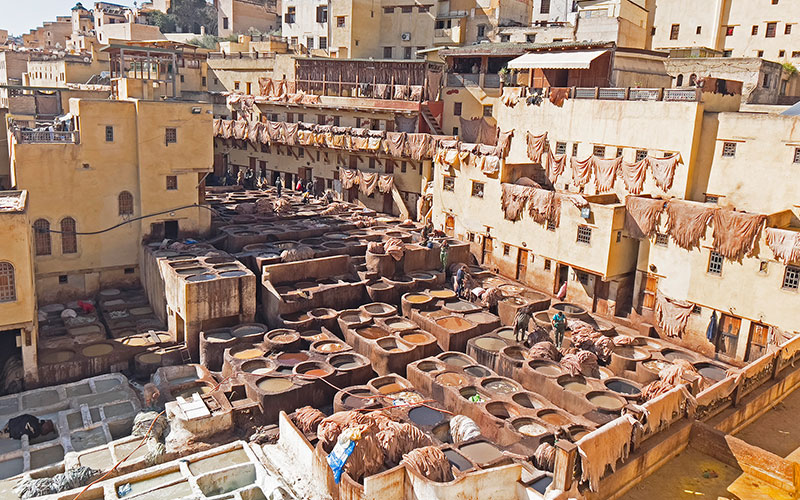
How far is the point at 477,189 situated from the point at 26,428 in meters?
22.7

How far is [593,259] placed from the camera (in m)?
26.0

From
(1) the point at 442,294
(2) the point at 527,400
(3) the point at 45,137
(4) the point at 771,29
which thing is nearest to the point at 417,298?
(1) the point at 442,294

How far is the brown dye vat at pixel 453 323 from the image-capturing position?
79.4ft

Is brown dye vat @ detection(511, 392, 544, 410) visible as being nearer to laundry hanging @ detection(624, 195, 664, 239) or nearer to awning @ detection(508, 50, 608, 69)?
laundry hanging @ detection(624, 195, 664, 239)

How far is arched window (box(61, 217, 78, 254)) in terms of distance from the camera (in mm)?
26470

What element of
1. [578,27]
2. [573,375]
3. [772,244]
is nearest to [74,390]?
[573,375]

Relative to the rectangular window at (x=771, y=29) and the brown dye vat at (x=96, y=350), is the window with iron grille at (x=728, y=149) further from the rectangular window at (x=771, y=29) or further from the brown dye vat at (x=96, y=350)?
the brown dye vat at (x=96, y=350)

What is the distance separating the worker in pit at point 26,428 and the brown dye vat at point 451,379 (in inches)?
466

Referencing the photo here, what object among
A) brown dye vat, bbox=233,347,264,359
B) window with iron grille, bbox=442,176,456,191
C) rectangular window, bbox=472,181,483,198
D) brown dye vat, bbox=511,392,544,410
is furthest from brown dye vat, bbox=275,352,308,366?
window with iron grille, bbox=442,176,456,191

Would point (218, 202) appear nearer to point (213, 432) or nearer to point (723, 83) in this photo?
point (213, 432)

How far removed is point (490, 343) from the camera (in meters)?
23.6

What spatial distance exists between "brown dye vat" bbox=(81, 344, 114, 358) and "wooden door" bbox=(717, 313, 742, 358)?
73.2 ft

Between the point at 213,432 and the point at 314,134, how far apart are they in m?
28.4

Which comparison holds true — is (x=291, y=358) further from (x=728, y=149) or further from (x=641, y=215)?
(x=728, y=149)
